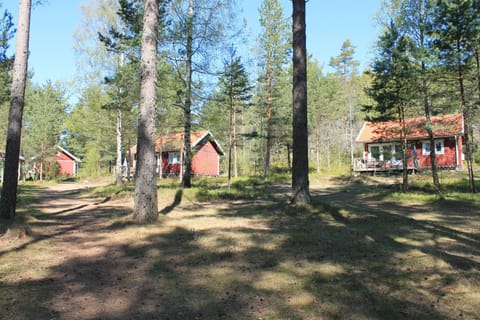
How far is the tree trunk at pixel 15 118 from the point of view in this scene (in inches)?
313

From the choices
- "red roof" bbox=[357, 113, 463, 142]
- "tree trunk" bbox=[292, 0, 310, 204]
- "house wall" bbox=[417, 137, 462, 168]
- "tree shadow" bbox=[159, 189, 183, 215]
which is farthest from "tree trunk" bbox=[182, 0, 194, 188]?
"house wall" bbox=[417, 137, 462, 168]

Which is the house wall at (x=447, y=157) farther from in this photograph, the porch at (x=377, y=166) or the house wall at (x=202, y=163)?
the house wall at (x=202, y=163)

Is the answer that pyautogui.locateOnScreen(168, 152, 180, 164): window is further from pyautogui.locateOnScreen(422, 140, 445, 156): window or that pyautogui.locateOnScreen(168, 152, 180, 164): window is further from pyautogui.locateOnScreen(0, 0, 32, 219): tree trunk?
pyautogui.locateOnScreen(0, 0, 32, 219): tree trunk

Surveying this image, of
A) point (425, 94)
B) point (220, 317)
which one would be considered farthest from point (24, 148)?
point (220, 317)

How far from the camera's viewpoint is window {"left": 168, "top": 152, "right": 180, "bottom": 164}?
38.0 m

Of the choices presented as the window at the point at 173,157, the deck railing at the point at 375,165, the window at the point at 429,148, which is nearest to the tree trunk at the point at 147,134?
the deck railing at the point at 375,165

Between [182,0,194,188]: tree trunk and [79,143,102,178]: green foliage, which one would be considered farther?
[79,143,102,178]: green foliage

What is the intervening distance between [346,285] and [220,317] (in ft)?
5.46

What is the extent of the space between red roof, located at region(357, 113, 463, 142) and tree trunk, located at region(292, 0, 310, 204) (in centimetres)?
948

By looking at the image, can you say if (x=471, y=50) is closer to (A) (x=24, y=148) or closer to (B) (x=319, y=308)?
(B) (x=319, y=308)

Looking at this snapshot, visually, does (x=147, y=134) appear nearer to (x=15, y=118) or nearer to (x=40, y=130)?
(x=15, y=118)

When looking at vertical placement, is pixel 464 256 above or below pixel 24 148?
below

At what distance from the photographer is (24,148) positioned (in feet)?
120

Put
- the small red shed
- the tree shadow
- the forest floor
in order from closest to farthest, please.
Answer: the forest floor
the tree shadow
the small red shed
